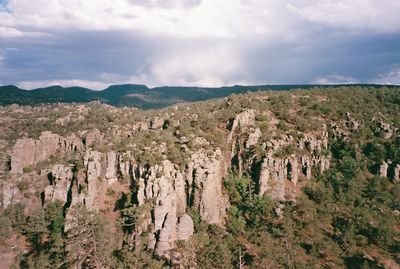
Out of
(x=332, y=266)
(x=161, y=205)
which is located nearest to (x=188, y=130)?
(x=161, y=205)

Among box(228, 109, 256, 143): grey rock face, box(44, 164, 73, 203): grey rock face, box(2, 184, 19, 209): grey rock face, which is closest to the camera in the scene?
box(44, 164, 73, 203): grey rock face

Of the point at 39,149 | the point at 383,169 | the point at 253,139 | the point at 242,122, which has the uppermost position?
the point at 242,122

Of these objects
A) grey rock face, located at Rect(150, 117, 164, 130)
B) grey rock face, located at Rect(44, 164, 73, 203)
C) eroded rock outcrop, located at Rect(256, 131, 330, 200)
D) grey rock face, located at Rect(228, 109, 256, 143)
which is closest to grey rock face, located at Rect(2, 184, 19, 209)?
grey rock face, located at Rect(44, 164, 73, 203)

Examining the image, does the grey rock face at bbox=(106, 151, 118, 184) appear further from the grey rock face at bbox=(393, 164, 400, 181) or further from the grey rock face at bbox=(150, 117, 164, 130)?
the grey rock face at bbox=(393, 164, 400, 181)

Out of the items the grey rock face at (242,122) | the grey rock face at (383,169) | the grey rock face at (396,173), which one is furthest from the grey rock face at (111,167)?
the grey rock face at (396,173)

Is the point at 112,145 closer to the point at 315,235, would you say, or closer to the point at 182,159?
the point at 182,159

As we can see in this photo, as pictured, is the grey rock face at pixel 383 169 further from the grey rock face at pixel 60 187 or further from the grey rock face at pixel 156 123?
the grey rock face at pixel 60 187

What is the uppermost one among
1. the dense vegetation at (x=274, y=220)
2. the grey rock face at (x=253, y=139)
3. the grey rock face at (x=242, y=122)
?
the grey rock face at (x=242, y=122)

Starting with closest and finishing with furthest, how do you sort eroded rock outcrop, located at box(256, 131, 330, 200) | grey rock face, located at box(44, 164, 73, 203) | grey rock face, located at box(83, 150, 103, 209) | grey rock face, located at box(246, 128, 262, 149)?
grey rock face, located at box(83, 150, 103, 209)
eroded rock outcrop, located at box(256, 131, 330, 200)
grey rock face, located at box(44, 164, 73, 203)
grey rock face, located at box(246, 128, 262, 149)

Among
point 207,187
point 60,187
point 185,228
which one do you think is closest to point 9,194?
point 60,187

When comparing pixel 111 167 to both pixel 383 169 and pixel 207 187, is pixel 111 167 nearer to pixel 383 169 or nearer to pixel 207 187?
pixel 207 187

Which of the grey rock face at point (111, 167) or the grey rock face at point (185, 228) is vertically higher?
the grey rock face at point (111, 167)

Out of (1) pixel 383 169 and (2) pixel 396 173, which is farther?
(1) pixel 383 169

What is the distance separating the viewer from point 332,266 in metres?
53.9
